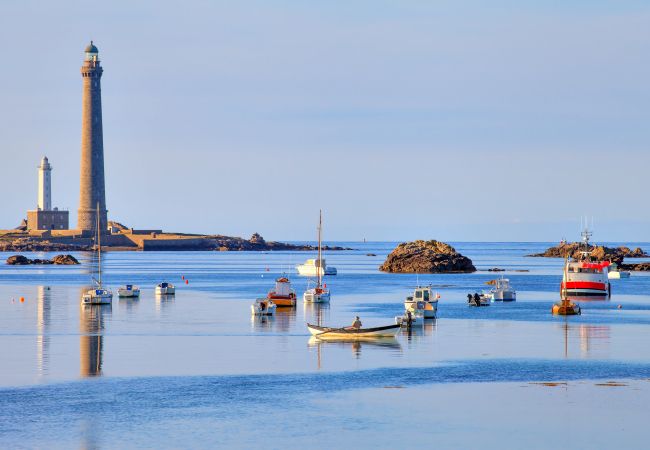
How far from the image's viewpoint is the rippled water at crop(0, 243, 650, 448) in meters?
35.4

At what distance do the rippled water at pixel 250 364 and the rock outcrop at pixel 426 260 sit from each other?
65.6 metres

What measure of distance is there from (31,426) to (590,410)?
61.2ft

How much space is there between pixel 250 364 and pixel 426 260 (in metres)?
110

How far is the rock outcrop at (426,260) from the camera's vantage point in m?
159

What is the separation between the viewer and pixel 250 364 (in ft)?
165

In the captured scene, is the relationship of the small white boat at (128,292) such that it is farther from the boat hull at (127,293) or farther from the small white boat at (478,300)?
the small white boat at (478,300)

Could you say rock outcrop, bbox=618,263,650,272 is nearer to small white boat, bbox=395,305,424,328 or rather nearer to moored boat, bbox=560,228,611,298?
moored boat, bbox=560,228,611,298

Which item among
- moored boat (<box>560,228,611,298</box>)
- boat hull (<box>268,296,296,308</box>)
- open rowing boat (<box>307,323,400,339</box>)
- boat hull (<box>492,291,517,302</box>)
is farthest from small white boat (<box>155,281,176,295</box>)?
open rowing boat (<box>307,323,400,339</box>)

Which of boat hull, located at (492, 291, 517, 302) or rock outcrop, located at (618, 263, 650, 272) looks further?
rock outcrop, located at (618, 263, 650, 272)

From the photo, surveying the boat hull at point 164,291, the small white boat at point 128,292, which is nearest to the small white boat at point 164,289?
the boat hull at point 164,291

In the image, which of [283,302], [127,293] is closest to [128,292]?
[127,293]

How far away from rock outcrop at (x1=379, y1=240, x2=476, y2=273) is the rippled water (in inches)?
2584

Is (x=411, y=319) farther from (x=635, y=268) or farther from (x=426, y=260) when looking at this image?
(x=635, y=268)

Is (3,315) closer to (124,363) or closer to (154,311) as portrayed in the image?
(154,311)
